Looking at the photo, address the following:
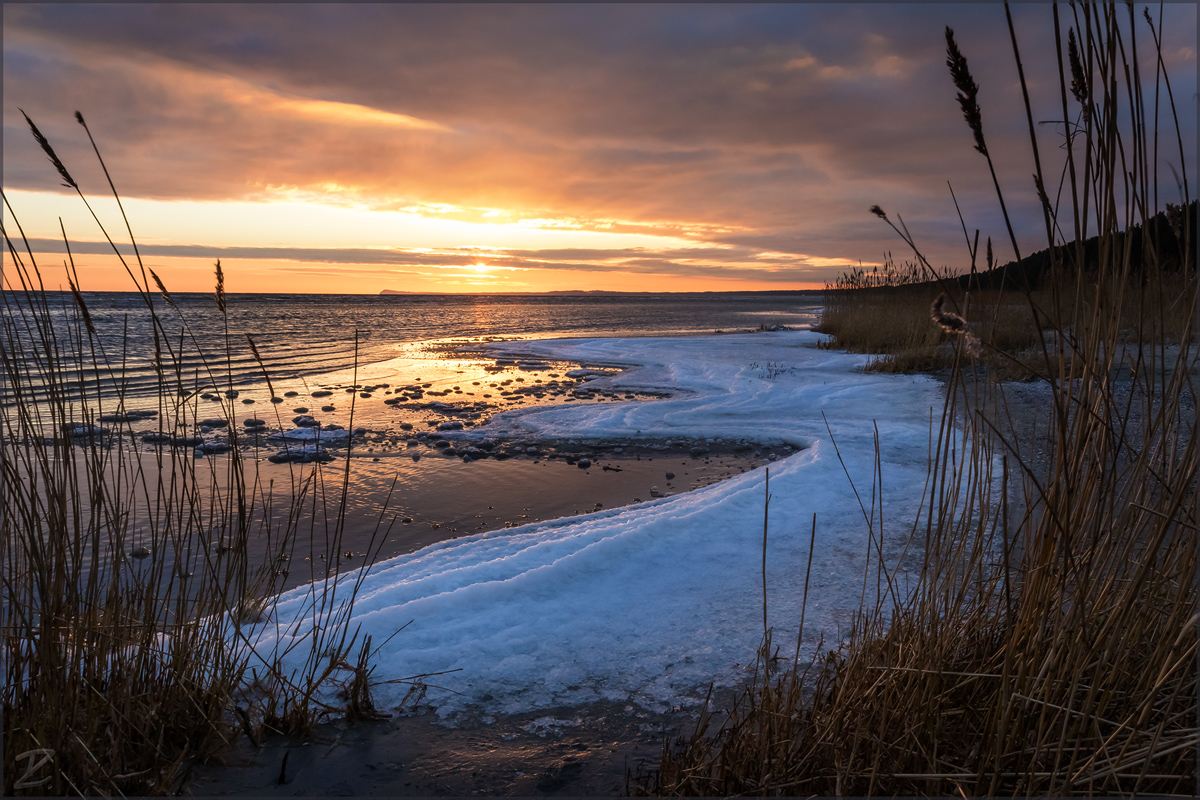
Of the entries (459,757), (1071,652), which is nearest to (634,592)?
(459,757)

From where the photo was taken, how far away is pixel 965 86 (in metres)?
1.12

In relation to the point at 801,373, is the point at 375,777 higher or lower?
lower

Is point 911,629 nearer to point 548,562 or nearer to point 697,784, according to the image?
point 697,784

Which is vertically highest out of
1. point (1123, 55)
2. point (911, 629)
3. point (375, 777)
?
point (1123, 55)

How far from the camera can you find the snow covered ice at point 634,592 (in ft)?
7.55

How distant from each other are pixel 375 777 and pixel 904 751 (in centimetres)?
135

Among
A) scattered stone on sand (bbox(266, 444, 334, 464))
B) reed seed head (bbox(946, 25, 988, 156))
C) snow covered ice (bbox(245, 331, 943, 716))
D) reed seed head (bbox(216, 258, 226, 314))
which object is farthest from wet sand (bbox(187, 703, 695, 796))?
scattered stone on sand (bbox(266, 444, 334, 464))

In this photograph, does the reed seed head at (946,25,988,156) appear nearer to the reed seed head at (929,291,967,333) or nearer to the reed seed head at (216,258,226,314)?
the reed seed head at (929,291,967,333)

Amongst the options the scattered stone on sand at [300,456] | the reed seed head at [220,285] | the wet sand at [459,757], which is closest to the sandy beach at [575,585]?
the wet sand at [459,757]

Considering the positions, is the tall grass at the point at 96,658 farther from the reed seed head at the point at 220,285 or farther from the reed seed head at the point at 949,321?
the reed seed head at the point at 949,321

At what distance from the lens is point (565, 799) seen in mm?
1705

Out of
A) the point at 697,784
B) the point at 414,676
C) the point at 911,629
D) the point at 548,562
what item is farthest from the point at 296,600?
the point at 911,629

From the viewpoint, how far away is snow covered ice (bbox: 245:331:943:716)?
230 centimetres

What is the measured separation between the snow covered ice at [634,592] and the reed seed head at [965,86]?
5.90 feet
